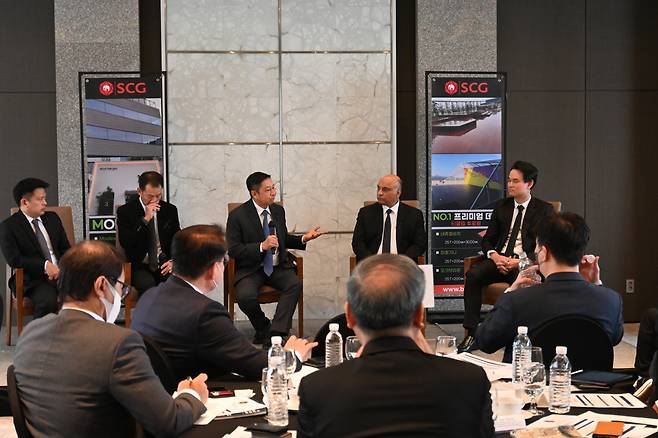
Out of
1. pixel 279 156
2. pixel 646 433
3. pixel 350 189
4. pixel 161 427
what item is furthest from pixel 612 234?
pixel 161 427

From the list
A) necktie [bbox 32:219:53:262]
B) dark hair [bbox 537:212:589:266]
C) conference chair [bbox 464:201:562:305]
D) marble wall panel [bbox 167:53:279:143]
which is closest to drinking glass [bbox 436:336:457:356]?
dark hair [bbox 537:212:589:266]

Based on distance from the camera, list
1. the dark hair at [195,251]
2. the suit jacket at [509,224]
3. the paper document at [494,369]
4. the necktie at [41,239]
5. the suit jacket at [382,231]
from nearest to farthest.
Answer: the paper document at [494,369] < the dark hair at [195,251] < the suit jacket at [509,224] < the necktie at [41,239] < the suit jacket at [382,231]

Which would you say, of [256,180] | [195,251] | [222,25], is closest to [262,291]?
[256,180]

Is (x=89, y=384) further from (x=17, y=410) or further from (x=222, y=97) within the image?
(x=222, y=97)

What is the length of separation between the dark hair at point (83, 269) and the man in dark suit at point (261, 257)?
407cm

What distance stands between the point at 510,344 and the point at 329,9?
A: 4.92m

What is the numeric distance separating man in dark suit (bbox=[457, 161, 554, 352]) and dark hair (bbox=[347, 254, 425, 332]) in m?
4.66

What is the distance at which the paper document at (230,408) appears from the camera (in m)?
2.80

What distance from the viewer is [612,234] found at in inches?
327

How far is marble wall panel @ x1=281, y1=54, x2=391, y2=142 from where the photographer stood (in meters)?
7.99

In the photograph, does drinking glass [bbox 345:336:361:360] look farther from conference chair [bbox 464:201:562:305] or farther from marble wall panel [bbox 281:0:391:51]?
marble wall panel [bbox 281:0:391:51]

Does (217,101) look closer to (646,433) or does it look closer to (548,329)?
(548,329)

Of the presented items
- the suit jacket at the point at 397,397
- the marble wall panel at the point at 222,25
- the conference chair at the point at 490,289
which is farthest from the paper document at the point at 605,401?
the marble wall panel at the point at 222,25

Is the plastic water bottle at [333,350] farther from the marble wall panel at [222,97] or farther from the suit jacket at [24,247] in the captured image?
the marble wall panel at [222,97]
